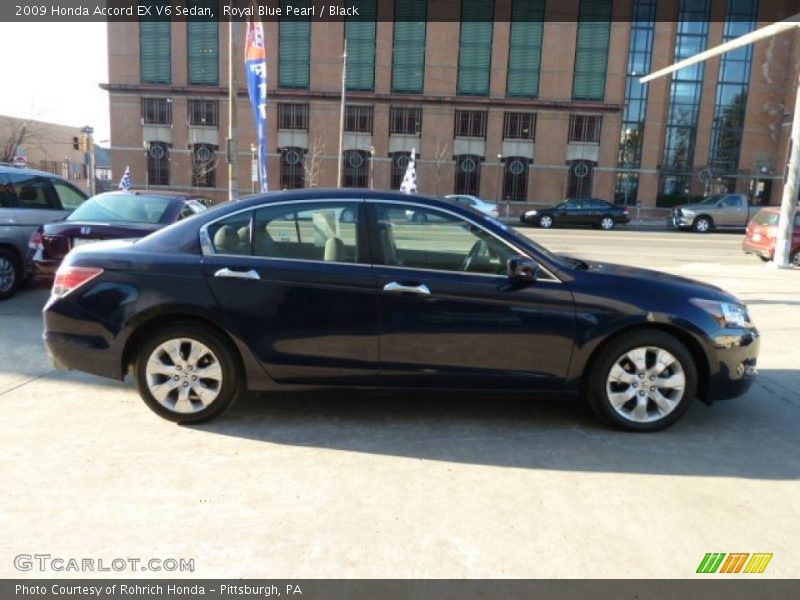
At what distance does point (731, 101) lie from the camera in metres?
42.0

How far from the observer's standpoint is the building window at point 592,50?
127 feet

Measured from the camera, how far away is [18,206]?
857 cm

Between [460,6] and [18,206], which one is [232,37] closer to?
[18,206]

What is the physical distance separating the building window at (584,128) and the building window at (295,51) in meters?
17.3

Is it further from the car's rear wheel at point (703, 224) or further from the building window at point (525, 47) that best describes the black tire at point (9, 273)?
the building window at point (525, 47)

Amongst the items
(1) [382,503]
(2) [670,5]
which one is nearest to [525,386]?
(1) [382,503]

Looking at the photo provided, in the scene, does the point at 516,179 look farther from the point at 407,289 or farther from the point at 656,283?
the point at 407,289

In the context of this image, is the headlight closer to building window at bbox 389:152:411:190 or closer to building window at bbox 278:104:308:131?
building window at bbox 389:152:411:190

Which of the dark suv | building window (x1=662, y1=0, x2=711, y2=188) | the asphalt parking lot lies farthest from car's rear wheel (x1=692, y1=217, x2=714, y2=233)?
the dark suv

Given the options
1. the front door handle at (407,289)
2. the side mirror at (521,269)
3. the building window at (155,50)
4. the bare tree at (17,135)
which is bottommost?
the front door handle at (407,289)

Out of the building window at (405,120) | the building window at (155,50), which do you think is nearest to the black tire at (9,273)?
the building window at (405,120)

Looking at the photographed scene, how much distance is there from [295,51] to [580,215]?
2148 cm

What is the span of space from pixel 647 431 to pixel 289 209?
2.99 m

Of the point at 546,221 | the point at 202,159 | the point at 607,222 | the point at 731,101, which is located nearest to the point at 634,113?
the point at 731,101
